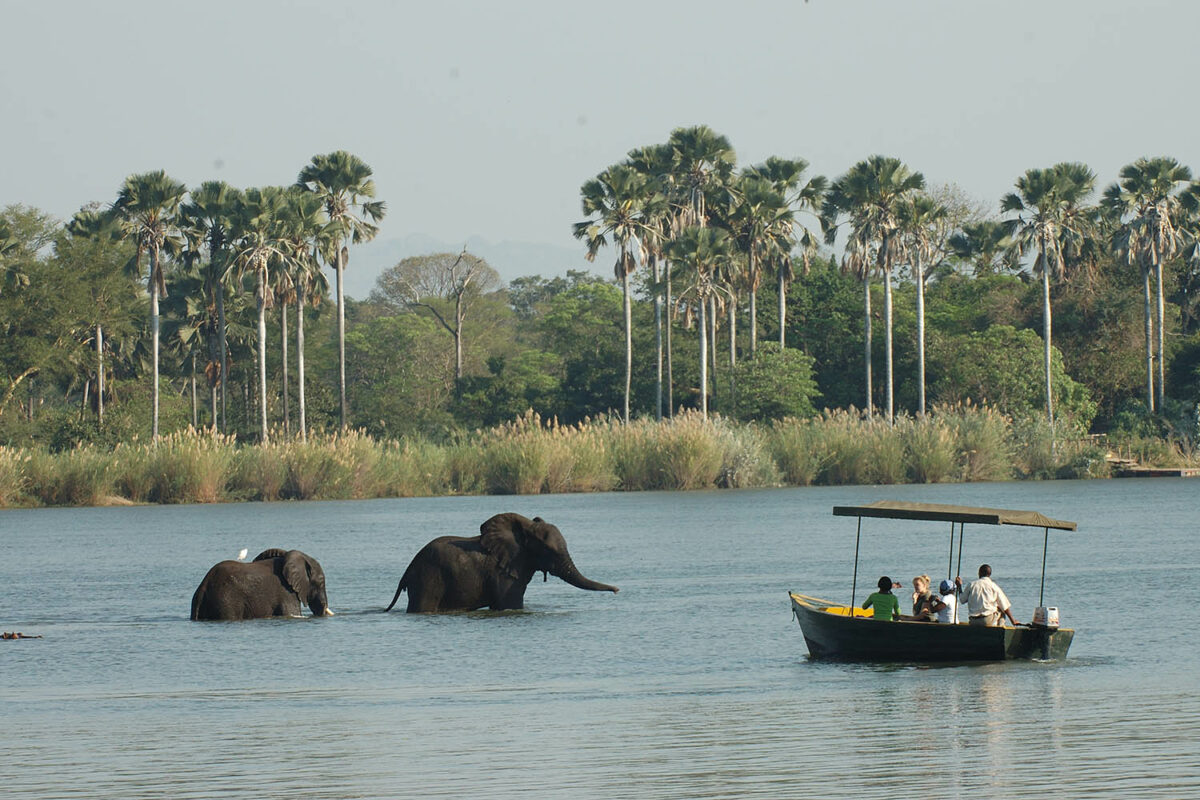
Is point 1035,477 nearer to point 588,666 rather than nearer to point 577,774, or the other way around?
point 588,666

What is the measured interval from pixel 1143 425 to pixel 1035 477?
10.2 metres

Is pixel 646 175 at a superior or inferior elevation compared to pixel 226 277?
superior

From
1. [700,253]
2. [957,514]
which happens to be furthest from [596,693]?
[700,253]

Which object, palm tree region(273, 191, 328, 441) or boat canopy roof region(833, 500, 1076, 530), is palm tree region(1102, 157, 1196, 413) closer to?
palm tree region(273, 191, 328, 441)

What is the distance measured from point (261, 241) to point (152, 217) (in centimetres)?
648

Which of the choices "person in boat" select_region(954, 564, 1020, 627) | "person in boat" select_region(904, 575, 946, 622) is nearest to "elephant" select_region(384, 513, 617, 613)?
"person in boat" select_region(904, 575, 946, 622)

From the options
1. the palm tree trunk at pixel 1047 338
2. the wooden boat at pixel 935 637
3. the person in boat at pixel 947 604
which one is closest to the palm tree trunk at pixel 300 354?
the palm tree trunk at pixel 1047 338

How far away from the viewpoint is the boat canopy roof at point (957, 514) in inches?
853

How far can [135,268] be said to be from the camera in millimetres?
81812

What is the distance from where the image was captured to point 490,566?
1096 inches

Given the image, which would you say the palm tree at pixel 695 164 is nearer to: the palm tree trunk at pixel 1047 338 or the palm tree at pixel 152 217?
the palm tree trunk at pixel 1047 338

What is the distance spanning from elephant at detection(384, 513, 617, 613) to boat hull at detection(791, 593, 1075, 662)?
21.7ft

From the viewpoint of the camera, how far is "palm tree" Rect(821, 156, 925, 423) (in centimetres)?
8131

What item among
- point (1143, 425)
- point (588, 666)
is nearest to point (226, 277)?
point (1143, 425)
